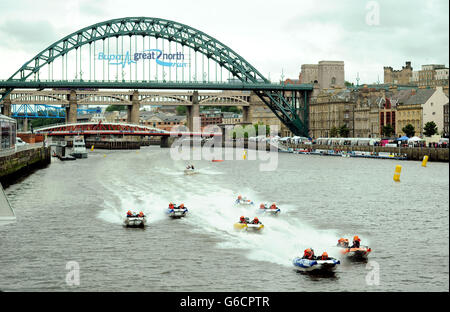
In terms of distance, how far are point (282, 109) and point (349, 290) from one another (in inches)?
4724

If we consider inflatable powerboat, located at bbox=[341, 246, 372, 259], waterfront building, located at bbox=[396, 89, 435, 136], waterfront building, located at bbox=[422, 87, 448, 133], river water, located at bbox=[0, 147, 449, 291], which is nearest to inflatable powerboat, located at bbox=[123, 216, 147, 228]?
river water, located at bbox=[0, 147, 449, 291]

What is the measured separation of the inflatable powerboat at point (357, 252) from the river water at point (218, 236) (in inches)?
18.0

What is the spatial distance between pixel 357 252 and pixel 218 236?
361 inches

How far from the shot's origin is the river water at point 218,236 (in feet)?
103

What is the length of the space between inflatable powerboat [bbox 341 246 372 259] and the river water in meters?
0.46

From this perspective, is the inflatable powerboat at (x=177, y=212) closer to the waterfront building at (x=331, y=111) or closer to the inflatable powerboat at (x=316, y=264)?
the inflatable powerboat at (x=316, y=264)

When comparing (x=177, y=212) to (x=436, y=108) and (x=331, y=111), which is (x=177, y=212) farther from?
(x=331, y=111)

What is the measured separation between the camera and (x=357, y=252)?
36.0m

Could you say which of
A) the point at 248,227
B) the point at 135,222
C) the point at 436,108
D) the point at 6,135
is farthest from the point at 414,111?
the point at 135,222

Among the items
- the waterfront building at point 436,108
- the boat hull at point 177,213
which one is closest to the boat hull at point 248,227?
the boat hull at point 177,213

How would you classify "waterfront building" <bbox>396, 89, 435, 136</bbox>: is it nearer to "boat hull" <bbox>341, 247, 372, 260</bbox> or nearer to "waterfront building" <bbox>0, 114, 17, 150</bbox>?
"waterfront building" <bbox>0, 114, 17, 150</bbox>
